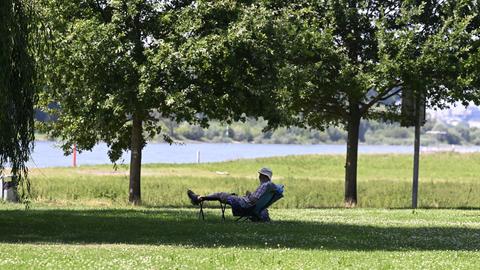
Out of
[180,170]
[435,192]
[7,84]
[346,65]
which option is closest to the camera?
[7,84]

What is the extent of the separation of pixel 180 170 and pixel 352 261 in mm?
41700

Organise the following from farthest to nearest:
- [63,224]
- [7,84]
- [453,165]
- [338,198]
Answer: [453,165] → [338,198] → [63,224] → [7,84]

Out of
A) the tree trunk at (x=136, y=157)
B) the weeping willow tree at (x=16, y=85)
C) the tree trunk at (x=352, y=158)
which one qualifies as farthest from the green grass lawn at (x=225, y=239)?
the tree trunk at (x=352, y=158)

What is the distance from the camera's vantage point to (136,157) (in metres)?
29.4

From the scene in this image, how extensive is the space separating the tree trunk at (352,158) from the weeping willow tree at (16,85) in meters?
17.0

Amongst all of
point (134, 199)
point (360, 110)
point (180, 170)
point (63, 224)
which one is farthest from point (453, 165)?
point (63, 224)

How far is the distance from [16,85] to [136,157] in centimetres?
1267

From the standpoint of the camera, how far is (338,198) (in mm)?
36938

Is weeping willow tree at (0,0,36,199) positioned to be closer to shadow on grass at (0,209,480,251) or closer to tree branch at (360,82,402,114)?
shadow on grass at (0,209,480,251)

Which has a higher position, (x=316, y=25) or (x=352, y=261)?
(x=316, y=25)

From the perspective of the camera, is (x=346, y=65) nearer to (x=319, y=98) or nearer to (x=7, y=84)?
(x=319, y=98)

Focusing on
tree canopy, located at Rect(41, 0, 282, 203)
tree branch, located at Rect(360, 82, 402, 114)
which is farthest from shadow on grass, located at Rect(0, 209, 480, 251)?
tree branch, located at Rect(360, 82, 402, 114)

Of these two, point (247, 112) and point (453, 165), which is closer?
point (247, 112)

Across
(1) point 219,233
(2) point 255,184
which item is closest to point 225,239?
(1) point 219,233
